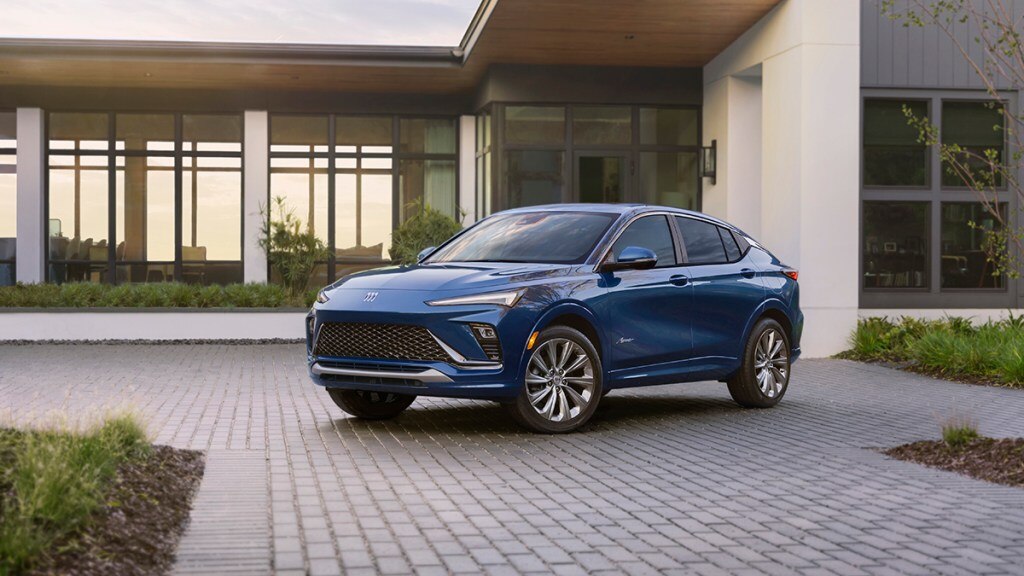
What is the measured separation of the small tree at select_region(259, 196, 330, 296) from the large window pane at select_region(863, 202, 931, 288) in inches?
433

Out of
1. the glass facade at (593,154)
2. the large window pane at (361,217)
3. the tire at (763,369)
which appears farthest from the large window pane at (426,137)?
the tire at (763,369)

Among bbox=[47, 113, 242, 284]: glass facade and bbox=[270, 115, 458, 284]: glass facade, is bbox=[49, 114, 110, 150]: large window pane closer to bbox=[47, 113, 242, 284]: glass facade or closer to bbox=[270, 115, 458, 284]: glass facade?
bbox=[47, 113, 242, 284]: glass facade

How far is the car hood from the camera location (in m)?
9.87

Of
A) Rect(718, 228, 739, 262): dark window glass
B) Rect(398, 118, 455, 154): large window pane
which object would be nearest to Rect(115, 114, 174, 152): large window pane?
Rect(398, 118, 455, 154): large window pane

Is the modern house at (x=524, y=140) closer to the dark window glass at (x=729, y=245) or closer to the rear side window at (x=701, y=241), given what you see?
the dark window glass at (x=729, y=245)

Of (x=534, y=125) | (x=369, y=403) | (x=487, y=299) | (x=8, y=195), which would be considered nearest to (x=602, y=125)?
(x=534, y=125)

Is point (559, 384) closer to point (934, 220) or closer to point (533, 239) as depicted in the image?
point (533, 239)

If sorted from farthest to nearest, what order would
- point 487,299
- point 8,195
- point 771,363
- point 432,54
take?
point 8,195 → point 432,54 → point 771,363 → point 487,299

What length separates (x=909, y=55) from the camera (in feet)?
65.8

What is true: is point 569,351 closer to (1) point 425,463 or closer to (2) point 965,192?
(1) point 425,463

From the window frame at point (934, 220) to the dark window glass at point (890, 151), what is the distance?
4.5 inches

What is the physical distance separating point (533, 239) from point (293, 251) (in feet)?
50.9

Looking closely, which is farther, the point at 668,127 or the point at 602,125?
the point at 668,127

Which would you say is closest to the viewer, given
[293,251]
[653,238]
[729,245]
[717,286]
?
[653,238]
